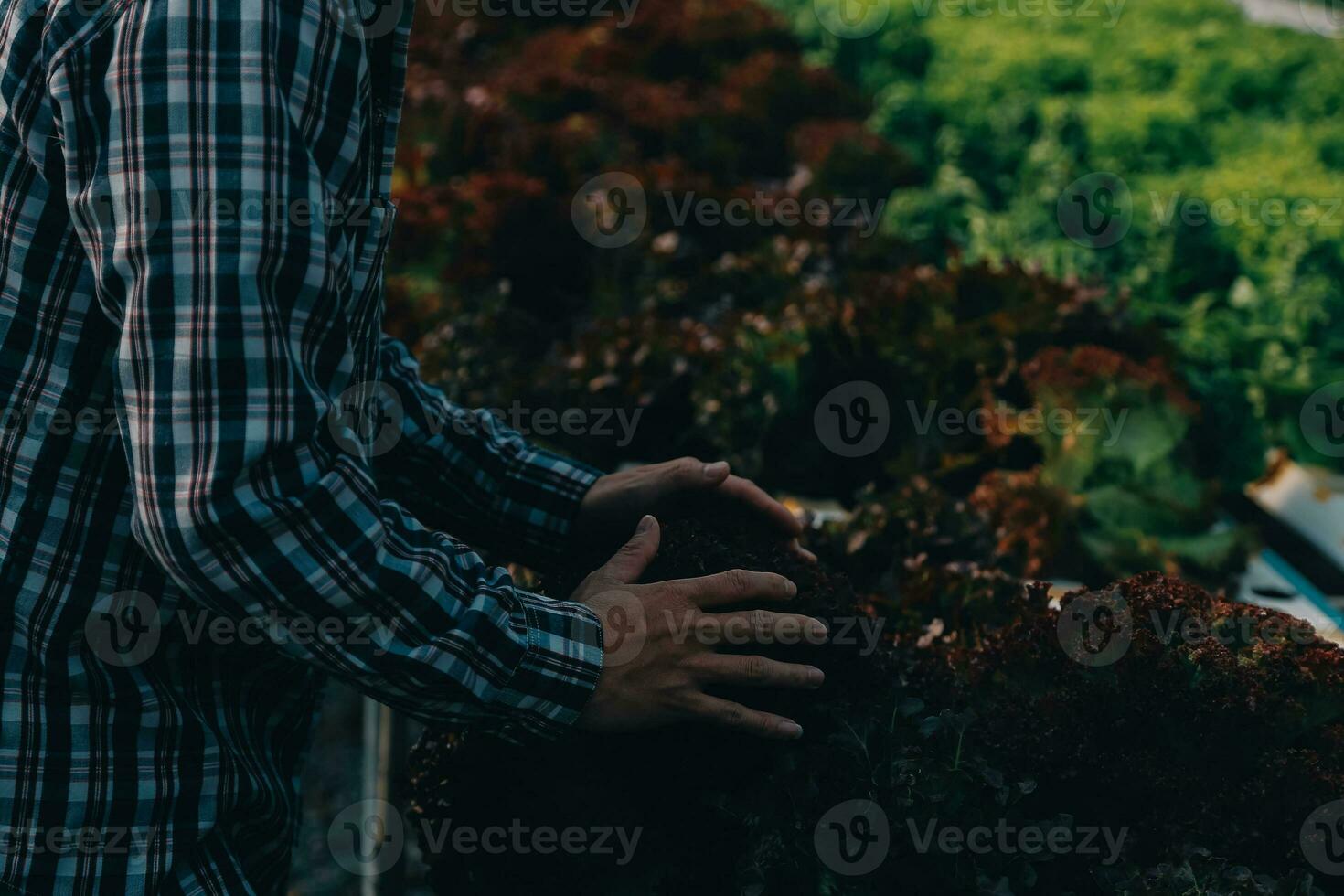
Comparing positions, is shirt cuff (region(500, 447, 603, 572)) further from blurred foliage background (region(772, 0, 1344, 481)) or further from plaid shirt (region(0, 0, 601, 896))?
blurred foliage background (region(772, 0, 1344, 481))

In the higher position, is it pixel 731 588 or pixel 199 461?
pixel 199 461

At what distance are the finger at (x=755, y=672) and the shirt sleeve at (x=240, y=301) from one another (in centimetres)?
36

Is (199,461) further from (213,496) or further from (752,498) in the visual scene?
(752,498)

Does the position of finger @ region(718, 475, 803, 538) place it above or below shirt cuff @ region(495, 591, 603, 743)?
above

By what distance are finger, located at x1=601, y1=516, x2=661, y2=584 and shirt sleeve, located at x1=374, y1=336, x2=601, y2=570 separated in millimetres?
361

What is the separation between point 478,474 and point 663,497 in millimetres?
356

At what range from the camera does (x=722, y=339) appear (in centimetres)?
369

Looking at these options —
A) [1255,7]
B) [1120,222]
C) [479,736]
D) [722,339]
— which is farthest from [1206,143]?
[1255,7]

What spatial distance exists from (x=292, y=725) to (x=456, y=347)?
85.6 inches

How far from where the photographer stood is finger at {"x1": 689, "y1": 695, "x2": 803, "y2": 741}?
164 centimetres

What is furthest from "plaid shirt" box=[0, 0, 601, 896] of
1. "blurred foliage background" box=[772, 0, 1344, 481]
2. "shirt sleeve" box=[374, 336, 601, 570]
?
"blurred foliage background" box=[772, 0, 1344, 481]

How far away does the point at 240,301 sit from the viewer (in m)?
1.33

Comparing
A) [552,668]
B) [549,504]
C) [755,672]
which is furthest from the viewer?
[549,504]

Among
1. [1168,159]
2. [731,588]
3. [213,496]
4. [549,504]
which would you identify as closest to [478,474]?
[549,504]
